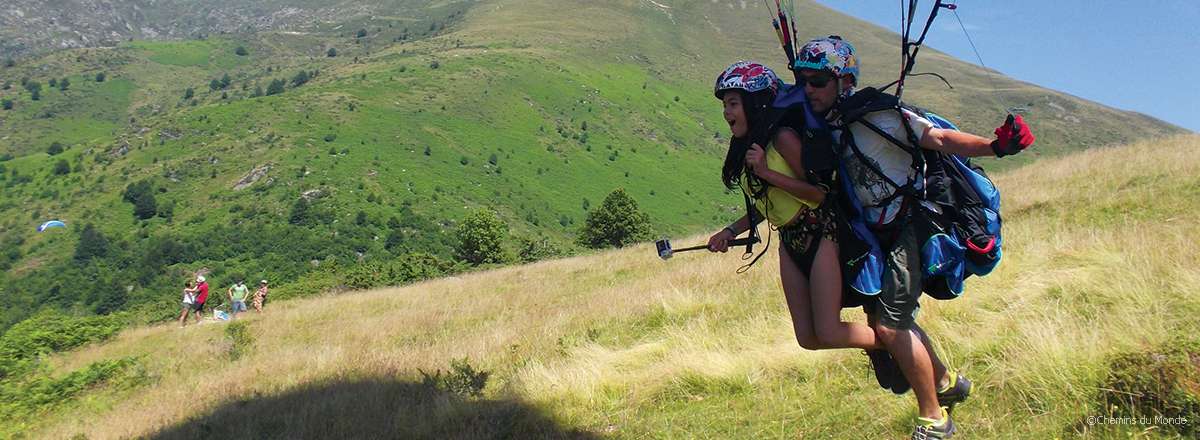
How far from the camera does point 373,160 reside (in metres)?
107

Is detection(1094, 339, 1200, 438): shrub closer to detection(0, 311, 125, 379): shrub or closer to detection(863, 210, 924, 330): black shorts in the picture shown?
detection(863, 210, 924, 330): black shorts

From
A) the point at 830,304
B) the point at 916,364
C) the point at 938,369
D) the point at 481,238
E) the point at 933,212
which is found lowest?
the point at 481,238

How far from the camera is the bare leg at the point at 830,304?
10.7 feet

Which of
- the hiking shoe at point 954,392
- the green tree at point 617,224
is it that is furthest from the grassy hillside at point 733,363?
the green tree at point 617,224

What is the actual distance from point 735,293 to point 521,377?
3.10 m

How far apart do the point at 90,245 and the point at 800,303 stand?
4333 inches

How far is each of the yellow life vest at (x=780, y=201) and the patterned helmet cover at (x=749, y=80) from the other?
342 millimetres

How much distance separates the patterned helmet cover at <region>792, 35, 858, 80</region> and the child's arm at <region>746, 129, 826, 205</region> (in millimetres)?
370

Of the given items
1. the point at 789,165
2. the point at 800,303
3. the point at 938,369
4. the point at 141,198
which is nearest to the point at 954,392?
the point at 938,369

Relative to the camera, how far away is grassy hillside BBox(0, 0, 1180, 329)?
295ft

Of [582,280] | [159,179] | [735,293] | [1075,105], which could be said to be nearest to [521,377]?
[735,293]

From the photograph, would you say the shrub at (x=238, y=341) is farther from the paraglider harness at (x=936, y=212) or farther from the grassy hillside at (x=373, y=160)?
the grassy hillside at (x=373, y=160)

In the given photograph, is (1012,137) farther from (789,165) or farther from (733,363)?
(733,363)

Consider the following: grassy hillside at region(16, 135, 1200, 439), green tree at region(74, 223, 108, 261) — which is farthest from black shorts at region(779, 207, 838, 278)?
green tree at region(74, 223, 108, 261)
